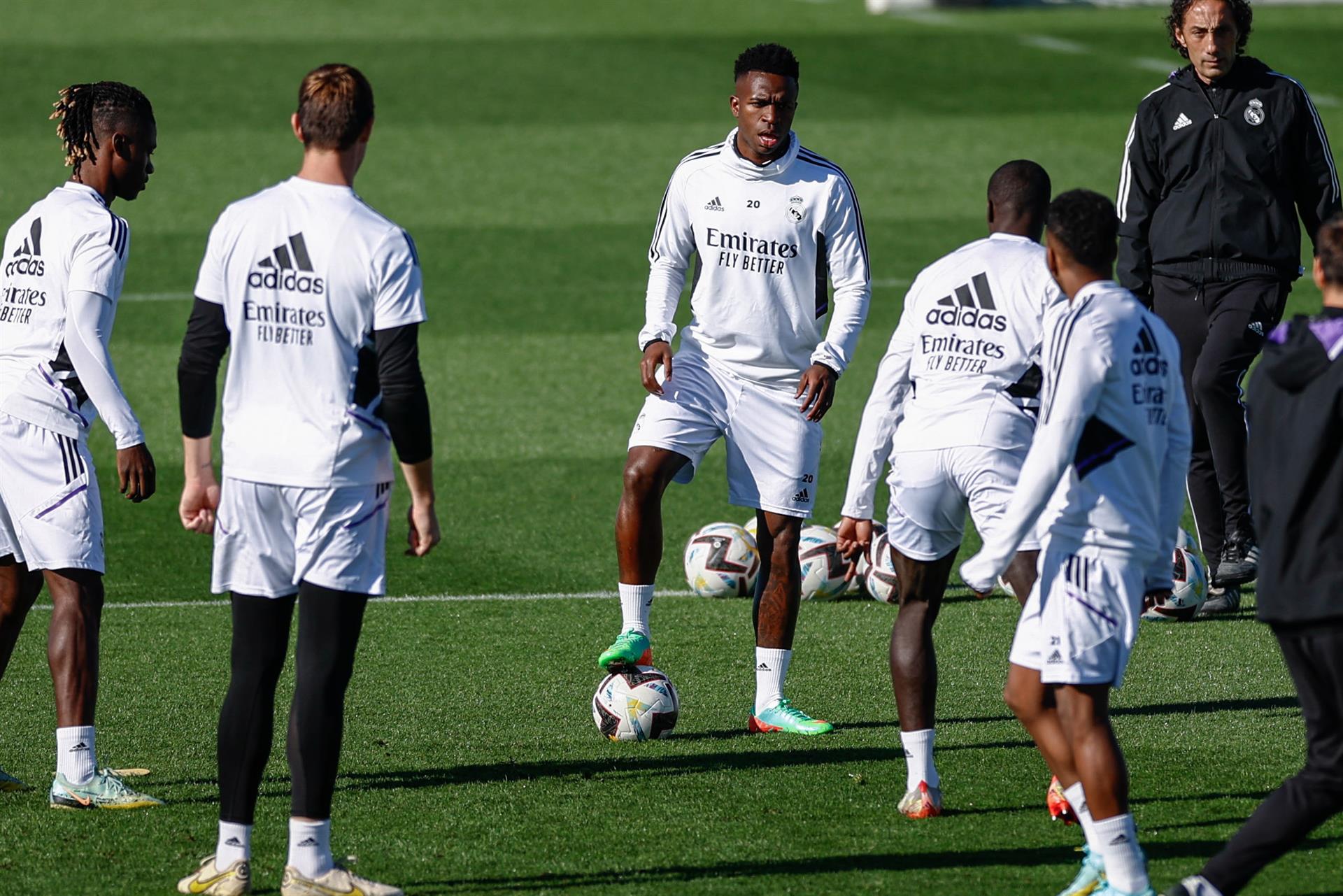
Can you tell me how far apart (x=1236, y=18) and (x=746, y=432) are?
328 cm

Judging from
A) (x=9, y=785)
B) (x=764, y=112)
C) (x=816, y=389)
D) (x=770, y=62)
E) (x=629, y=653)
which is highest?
(x=770, y=62)

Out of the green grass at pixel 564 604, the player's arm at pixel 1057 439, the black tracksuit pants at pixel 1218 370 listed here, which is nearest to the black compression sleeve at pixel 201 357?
the green grass at pixel 564 604

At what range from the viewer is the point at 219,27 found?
102 feet

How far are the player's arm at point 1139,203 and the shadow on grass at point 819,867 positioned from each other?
3863 millimetres

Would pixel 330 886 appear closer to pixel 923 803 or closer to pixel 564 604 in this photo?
pixel 923 803

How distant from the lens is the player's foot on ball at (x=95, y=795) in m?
6.32

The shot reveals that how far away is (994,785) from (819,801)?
66 cm

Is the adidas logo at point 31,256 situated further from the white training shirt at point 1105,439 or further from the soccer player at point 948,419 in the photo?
the white training shirt at point 1105,439

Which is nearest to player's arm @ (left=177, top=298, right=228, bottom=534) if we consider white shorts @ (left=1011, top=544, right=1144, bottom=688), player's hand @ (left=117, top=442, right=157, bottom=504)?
player's hand @ (left=117, top=442, right=157, bottom=504)

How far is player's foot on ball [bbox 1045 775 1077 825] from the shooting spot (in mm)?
6090

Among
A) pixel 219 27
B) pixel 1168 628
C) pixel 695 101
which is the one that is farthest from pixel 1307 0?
pixel 1168 628

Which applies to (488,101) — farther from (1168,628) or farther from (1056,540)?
(1056,540)

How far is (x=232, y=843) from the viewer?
531 cm

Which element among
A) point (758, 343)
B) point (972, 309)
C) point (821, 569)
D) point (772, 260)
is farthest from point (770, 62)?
point (821, 569)
